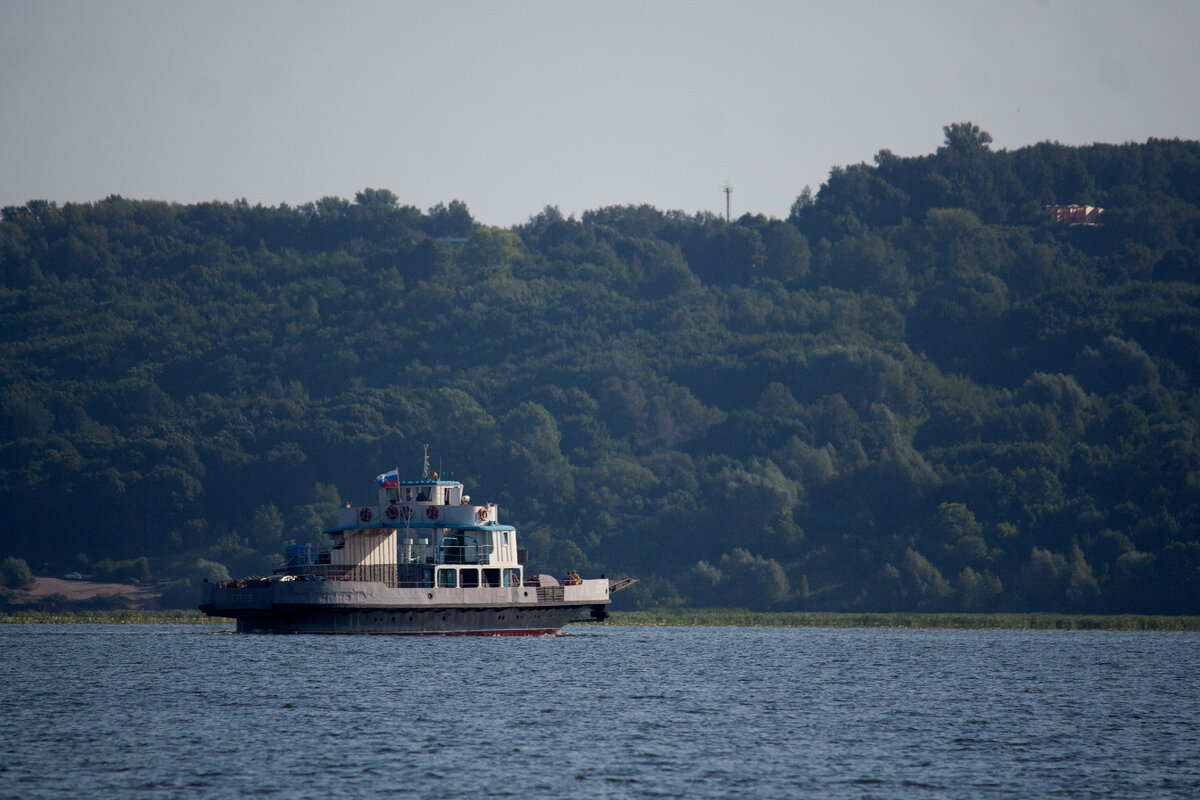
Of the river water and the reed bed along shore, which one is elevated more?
the reed bed along shore

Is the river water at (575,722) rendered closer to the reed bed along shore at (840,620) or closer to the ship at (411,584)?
the ship at (411,584)

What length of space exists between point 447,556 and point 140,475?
113 meters

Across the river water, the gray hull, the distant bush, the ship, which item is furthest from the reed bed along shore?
the river water

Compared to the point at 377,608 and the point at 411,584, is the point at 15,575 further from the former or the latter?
the point at 377,608

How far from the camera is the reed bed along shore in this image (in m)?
111

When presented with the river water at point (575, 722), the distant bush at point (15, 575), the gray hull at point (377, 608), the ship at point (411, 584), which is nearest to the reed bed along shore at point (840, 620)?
the ship at point (411, 584)

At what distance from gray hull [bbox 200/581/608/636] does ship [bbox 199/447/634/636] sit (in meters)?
0.05

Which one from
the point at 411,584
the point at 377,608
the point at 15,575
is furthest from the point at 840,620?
the point at 15,575

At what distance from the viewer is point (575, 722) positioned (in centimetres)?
4806

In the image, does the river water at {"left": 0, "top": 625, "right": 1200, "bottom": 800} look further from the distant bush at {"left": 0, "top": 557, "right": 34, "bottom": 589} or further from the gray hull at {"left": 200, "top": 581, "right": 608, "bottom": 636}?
the distant bush at {"left": 0, "top": 557, "right": 34, "bottom": 589}

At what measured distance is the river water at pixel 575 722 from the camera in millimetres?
37812

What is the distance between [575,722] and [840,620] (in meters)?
76.9

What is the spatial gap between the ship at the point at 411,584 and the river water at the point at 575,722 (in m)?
1.77

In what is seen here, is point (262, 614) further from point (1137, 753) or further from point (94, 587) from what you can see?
point (94, 587)
